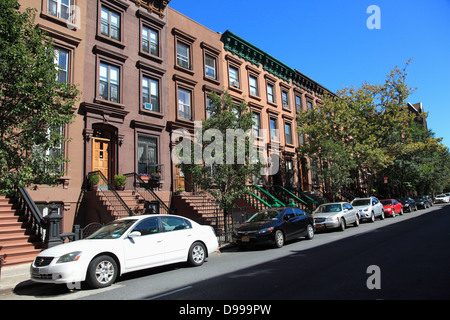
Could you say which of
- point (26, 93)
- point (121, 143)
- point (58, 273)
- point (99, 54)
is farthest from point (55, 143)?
point (99, 54)

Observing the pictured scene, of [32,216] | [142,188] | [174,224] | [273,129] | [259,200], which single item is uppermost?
[273,129]

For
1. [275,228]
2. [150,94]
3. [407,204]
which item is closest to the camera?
[275,228]

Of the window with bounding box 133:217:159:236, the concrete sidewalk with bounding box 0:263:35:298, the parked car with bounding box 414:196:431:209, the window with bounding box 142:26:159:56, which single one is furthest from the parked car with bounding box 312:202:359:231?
the parked car with bounding box 414:196:431:209

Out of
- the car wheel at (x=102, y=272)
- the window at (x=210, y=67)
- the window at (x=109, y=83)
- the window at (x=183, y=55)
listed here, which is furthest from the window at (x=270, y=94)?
the car wheel at (x=102, y=272)

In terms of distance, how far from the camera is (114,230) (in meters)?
7.87

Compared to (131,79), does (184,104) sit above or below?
below

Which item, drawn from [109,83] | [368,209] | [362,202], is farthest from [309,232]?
[109,83]

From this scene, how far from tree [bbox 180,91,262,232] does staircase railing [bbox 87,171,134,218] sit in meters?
2.90

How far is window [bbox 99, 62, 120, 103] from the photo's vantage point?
15.6 metres

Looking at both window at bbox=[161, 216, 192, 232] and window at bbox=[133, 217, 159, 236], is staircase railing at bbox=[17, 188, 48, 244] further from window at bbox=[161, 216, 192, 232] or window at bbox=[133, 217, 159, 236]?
window at bbox=[161, 216, 192, 232]

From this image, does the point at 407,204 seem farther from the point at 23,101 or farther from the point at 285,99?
the point at 23,101

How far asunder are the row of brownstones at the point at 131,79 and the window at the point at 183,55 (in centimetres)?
6

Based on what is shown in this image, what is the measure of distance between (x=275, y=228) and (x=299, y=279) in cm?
509

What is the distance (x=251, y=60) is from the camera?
981 inches
